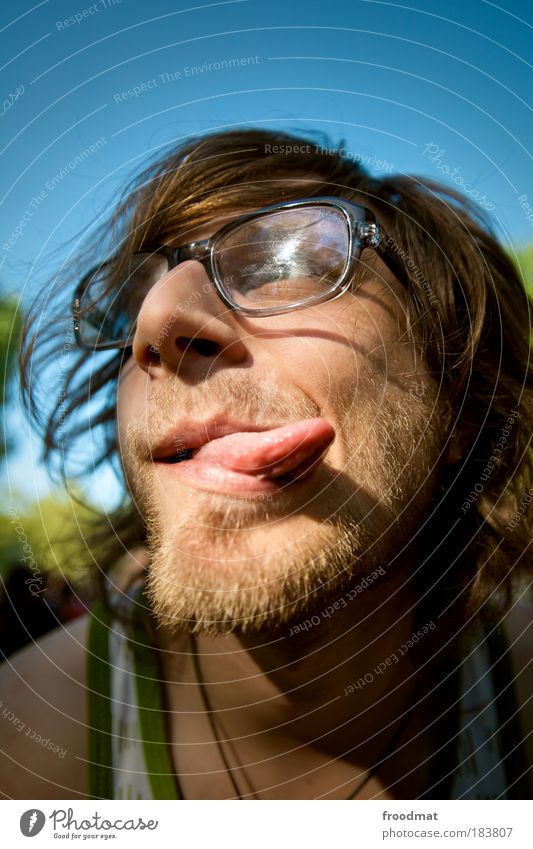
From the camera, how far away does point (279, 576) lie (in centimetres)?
53

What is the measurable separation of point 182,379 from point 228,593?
176 mm

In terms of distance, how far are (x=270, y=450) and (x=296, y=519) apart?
6 centimetres

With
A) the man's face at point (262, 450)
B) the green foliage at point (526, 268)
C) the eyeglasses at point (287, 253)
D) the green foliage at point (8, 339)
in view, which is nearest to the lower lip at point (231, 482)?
the man's face at point (262, 450)

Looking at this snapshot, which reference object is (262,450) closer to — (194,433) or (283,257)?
(194,433)

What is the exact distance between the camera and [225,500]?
53 cm

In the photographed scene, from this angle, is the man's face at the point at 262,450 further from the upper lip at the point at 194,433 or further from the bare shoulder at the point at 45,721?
the bare shoulder at the point at 45,721

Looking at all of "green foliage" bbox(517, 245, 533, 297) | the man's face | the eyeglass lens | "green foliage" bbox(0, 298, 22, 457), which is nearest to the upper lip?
the man's face

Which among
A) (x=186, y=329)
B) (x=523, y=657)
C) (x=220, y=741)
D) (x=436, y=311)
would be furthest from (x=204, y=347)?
(x=523, y=657)

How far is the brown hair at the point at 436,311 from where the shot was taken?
2.12ft

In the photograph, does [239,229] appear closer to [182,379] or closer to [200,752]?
[182,379]

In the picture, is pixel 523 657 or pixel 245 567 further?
pixel 523 657

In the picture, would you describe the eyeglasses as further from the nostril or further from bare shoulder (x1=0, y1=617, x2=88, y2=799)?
bare shoulder (x1=0, y1=617, x2=88, y2=799)

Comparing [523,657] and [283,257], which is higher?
[283,257]
